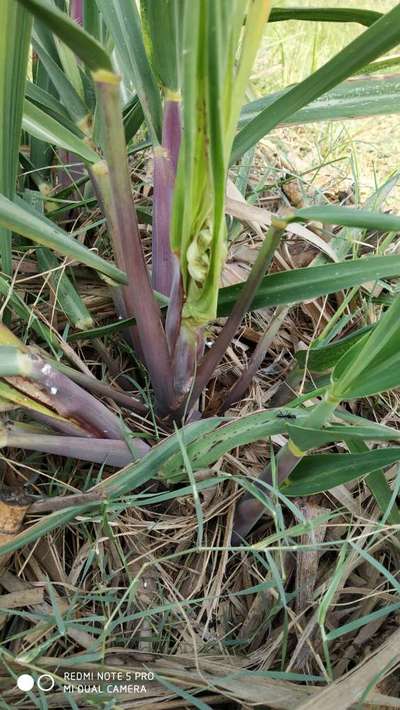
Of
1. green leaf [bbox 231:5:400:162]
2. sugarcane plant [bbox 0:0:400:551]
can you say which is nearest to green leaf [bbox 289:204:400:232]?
sugarcane plant [bbox 0:0:400:551]

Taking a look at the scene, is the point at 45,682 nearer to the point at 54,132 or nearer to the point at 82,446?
the point at 82,446

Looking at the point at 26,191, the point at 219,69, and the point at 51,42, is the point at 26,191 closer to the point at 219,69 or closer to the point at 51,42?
the point at 51,42

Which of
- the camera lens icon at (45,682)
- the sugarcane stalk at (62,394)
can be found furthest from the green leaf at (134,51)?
the camera lens icon at (45,682)

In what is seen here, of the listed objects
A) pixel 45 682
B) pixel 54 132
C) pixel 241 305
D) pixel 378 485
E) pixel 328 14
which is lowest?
pixel 45 682

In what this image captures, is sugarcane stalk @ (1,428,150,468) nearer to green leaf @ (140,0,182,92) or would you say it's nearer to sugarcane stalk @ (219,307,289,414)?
sugarcane stalk @ (219,307,289,414)

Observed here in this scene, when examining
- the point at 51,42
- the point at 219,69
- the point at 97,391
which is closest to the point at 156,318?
the point at 97,391

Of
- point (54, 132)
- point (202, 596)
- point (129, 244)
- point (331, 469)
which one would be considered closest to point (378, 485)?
point (331, 469)

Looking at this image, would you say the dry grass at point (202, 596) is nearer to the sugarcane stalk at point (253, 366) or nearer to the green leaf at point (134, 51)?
the sugarcane stalk at point (253, 366)
